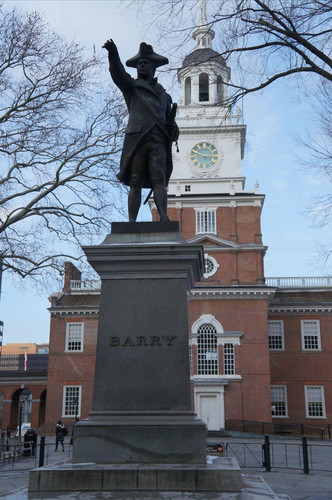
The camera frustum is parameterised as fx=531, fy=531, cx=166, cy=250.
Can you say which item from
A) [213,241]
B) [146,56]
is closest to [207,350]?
[213,241]

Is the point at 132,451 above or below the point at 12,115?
below

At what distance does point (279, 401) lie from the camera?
39781 millimetres

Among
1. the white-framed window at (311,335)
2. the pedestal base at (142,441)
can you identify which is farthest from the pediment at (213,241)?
the pedestal base at (142,441)

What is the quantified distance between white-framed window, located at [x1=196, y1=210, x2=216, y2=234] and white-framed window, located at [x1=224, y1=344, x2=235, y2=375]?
8.41 m

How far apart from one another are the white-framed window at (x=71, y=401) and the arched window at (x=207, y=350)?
966 cm

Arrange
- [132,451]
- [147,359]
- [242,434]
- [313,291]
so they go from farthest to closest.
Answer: [313,291]
[242,434]
[147,359]
[132,451]

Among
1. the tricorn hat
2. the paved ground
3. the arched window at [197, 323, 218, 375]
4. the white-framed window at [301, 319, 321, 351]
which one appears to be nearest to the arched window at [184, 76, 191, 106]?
the arched window at [197, 323, 218, 375]

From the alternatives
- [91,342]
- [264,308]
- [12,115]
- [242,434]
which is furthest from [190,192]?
[12,115]

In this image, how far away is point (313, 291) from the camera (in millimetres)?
43156

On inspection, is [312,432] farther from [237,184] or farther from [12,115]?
[12,115]

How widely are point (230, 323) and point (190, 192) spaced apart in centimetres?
1062

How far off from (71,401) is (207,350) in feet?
36.1

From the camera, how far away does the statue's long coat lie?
6.89 meters

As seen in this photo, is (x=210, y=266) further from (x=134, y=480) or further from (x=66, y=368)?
(x=134, y=480)
